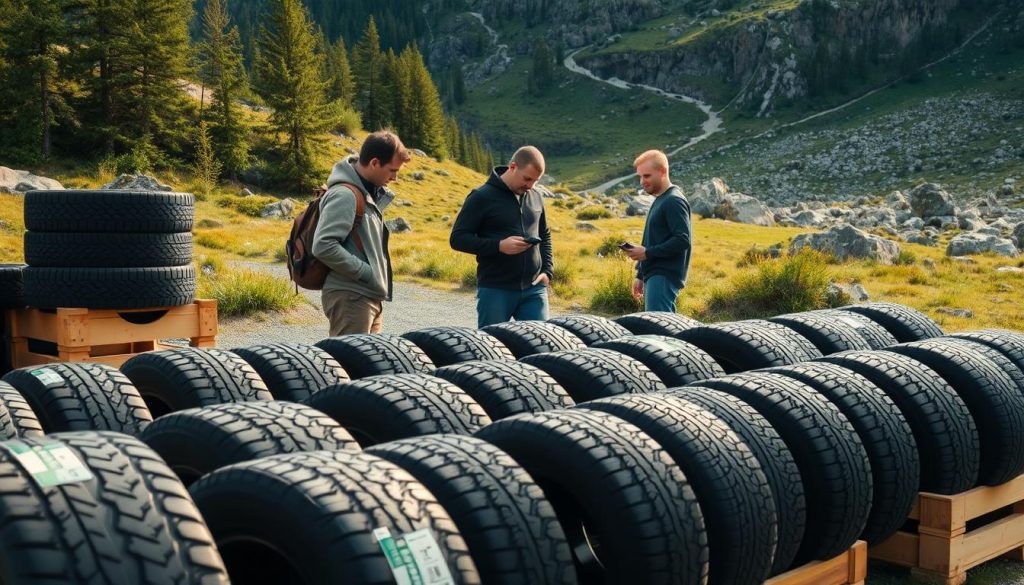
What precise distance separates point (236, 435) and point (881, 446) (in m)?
3.00

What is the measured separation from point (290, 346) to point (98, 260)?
10.0 feet

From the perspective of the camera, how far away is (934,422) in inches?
198

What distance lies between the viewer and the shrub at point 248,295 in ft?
45.2

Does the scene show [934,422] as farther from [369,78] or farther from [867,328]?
[369,78]

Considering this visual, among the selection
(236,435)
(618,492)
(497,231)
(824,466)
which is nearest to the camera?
(618,492)

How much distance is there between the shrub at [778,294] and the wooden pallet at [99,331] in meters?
9.31

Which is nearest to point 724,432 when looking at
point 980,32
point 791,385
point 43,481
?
point 791,385

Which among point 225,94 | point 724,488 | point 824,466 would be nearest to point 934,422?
point 824,466

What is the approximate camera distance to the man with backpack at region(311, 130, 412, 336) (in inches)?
255

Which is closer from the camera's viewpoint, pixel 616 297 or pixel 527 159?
pixel 527 159

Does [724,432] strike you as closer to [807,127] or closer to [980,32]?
[807,127]

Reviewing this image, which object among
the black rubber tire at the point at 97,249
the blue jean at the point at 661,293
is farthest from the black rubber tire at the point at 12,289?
the blue jean at the point at 661,293

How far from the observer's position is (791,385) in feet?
15.7

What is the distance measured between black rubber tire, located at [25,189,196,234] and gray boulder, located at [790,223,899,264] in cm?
1812
